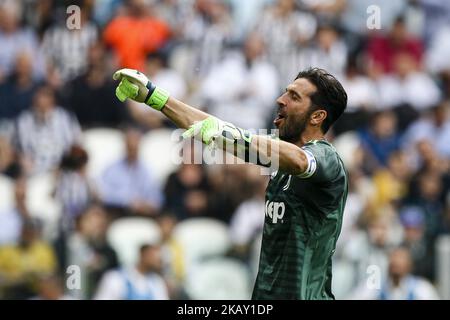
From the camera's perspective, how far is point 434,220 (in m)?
12.6

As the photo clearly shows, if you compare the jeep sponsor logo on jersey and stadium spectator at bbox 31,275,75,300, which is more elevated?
the jeep sponsor logo on jersey

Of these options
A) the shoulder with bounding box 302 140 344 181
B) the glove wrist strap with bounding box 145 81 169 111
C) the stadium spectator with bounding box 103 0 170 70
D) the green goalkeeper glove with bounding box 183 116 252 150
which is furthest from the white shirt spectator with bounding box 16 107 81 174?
the green goalkeeper glove with bounding box 183 116 252 150

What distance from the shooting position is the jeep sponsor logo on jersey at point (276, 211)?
632 cm

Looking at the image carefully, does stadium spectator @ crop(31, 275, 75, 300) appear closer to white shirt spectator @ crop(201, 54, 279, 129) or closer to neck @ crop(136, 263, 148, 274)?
neck @ crop(136, 263, 148, 274)

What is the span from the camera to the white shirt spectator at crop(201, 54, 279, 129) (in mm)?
12977

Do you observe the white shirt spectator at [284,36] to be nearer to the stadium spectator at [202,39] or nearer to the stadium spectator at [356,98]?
the stadium spectator at [202,39]

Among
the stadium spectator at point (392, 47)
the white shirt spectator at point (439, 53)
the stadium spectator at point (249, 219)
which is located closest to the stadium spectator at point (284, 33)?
the stadium spectator at point (392, 47)

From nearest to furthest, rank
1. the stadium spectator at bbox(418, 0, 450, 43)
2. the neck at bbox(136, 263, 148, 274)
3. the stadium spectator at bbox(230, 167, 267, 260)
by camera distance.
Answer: the neck at bbox(136, 263, 148, 274) → the stadium spectator at bbox(230, 167, 267, 260) → the stadium spectator at bbox(418, 0, 450, 43)

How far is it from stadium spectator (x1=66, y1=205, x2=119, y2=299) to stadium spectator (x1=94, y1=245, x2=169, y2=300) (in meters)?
0.14

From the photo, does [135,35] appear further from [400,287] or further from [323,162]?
[323,162]

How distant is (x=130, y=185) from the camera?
12.3 m

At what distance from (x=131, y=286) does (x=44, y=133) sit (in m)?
2.52

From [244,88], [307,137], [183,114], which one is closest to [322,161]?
[307,137]
